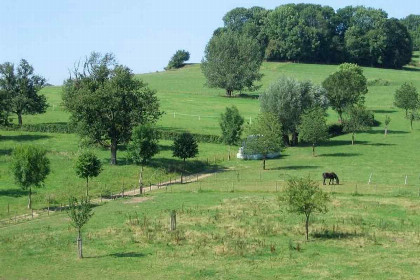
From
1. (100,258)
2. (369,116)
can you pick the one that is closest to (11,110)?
(369,116)

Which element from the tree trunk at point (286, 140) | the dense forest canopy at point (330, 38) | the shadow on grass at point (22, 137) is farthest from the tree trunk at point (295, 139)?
the dense forest canopy at point (330, 38)

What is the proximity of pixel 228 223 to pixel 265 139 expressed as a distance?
30.3 m

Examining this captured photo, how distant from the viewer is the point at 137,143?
2675 inches

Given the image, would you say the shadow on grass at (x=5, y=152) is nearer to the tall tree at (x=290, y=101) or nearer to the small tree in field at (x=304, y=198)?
the tall tree at (x=290, y=101)

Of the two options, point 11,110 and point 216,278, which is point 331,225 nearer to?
point 216,278

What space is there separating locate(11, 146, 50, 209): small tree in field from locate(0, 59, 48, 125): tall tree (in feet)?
122

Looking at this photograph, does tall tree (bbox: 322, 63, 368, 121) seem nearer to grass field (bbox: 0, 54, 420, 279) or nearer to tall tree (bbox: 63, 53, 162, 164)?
grass field (bbox: 0, 54, 420, 279)

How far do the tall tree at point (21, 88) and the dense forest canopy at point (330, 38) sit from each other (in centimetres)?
9753

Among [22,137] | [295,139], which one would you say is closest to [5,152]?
[22,137]

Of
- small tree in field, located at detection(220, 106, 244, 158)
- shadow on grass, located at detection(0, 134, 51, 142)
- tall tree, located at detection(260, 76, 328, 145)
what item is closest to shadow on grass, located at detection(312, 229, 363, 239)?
small tree in field, located at detection(220, 106, 244, 158)

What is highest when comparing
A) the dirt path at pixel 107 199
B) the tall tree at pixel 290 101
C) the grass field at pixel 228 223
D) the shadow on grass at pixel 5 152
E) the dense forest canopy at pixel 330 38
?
the dense forest canopy at pixel 330 38

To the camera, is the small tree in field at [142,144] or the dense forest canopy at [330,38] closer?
the small tree in field at [142,144]

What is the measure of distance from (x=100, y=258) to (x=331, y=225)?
1732 cm

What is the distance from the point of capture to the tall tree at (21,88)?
9244 centimetres
